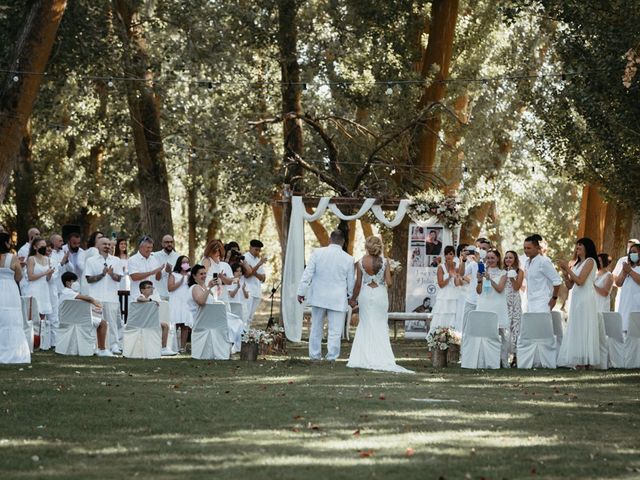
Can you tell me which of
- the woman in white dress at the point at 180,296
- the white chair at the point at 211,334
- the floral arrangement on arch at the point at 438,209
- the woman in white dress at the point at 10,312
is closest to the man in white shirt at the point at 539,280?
the white chair at the point at 211,334

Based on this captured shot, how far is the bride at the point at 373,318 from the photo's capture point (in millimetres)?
18375

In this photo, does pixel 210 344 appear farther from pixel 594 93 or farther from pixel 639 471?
pixel 639 471

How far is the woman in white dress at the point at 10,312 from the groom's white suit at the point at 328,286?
4.34 metres

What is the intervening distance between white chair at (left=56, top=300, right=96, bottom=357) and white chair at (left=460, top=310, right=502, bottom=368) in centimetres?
619

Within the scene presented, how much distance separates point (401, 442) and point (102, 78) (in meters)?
19.5

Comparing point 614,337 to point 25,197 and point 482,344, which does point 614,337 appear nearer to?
point 482,344

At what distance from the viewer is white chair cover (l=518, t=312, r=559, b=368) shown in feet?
64.8

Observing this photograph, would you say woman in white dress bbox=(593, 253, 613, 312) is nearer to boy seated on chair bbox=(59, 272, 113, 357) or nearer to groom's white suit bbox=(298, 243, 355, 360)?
groom's white suit bbox=(298, 243, 355, 360)

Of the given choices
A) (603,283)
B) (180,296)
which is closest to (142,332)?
(180,296)

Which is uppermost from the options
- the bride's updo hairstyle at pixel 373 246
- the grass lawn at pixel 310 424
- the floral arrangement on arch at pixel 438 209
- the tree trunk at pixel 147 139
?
the tree trunk at pixel 147 139

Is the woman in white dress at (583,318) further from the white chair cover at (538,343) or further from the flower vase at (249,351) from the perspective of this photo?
the flower vase at (249,351)

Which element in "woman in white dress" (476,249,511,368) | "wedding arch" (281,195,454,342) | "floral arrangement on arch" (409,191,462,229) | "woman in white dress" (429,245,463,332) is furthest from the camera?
"floral arrangement on arch" (409,191,462,229)

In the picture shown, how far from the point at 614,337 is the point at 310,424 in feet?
34.7

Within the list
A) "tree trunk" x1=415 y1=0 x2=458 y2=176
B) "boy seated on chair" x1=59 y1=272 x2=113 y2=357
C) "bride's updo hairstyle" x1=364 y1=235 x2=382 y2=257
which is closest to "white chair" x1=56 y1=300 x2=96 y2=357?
"boy seated on chair" x1=59 y1=272 x2=113 y2=357
